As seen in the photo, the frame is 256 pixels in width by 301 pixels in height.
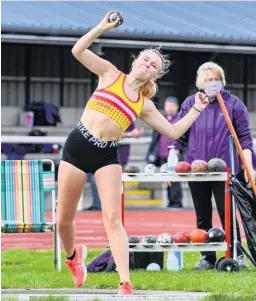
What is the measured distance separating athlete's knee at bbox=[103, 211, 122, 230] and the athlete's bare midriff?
22.9 inches

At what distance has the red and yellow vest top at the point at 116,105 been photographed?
9695mm

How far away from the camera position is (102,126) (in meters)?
9.66

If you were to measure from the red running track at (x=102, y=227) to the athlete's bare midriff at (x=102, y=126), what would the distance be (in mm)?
6209

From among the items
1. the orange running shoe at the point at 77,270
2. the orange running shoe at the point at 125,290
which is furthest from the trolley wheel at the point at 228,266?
the orange running shoe at the point at 125,290

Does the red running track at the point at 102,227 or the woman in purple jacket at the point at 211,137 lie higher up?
the woman in purple jacket at the point at 211,137

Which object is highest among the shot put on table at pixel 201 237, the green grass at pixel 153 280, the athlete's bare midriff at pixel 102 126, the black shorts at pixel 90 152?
the athlete's bare midriff at pixel 102 126

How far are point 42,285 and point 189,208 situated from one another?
13553mm

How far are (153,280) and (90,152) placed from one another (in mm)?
1824

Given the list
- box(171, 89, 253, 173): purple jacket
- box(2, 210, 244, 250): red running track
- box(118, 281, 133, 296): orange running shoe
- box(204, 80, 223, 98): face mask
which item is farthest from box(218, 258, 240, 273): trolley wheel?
box(2, 210, 244, 250): red running track

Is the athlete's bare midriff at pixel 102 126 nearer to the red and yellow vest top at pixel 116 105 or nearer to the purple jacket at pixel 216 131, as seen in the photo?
the red and yellow vest top at pixel 116 105

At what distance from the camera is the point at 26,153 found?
2467cm

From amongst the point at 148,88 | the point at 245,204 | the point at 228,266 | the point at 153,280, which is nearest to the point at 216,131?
the point at 245,204

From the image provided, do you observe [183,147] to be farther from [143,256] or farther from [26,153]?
[26,153]

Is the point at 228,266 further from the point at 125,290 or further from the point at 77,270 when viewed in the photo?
the point at 125,290
